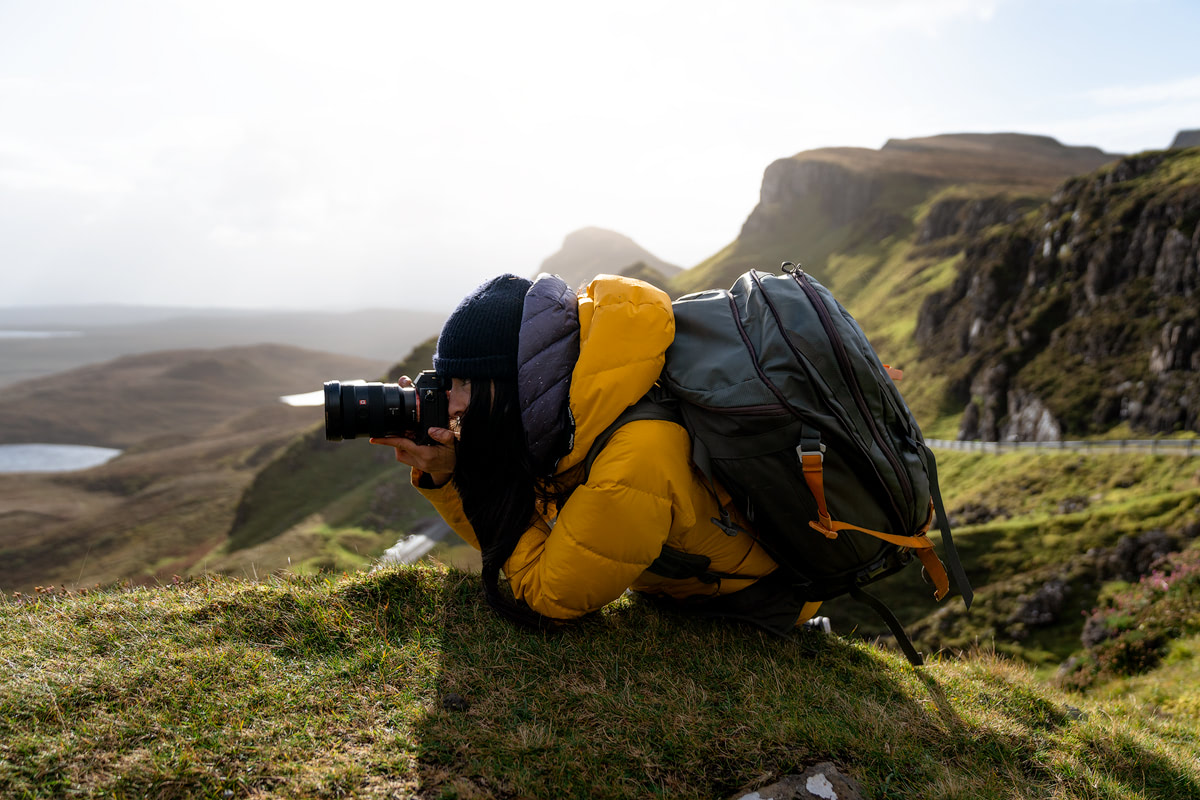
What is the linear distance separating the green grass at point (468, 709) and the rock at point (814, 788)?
0.06m

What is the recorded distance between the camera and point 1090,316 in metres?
55.6

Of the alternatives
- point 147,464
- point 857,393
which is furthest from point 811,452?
point 147,464

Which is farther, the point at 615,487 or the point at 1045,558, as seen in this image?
the point at 1045,558

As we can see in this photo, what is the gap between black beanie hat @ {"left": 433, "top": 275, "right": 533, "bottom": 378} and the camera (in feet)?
13.4

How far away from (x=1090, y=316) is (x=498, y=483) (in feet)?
216

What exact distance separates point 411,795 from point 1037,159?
674 ft

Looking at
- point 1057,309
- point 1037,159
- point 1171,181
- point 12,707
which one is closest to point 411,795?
point 12,707

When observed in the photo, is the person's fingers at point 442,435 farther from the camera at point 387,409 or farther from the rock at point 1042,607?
the rock at point 1042,607

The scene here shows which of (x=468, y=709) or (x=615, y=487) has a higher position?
(x=615, y=487)

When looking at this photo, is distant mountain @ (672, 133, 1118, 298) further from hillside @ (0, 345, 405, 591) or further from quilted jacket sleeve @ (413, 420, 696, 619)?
quilted jacket sleeve @ (413, 420, 696, 619)

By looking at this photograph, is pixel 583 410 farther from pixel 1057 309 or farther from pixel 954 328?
pixel 954 328

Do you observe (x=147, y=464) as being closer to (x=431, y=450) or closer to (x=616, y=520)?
(x=431, y=450)

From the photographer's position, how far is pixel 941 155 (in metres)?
162

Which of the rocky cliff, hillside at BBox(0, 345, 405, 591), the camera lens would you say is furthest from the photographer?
the rocky cliff
